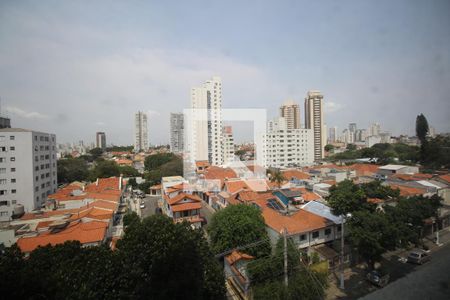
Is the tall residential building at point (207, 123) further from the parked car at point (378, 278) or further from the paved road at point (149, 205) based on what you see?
the parked car at point (378, 278)

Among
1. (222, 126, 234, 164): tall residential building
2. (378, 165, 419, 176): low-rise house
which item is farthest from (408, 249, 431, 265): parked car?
(222, 126, 234, 164): tall residential building

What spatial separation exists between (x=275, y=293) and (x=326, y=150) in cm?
Answer: 4550

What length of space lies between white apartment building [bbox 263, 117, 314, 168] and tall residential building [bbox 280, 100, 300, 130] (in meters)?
8.34

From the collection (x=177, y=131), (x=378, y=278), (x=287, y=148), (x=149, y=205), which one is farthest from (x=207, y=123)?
(x=378, y=278)

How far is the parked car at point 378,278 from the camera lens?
20.3 feet

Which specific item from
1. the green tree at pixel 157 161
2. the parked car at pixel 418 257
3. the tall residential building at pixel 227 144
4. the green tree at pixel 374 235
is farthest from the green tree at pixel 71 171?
the parked car at pixel 418 257

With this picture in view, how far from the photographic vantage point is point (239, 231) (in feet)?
23.4

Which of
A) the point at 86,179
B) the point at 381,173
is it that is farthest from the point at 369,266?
the point at 86,179

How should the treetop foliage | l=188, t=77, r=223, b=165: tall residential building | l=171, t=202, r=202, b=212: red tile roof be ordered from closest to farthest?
the treetop foliage → l=171, t=202, r=202, b=212: red tile roof → l=188, t=77, r=223, b=165: tall residential building

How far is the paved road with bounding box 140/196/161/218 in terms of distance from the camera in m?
14.5

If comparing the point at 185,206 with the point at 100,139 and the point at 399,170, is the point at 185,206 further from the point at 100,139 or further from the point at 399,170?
the point at 100,139

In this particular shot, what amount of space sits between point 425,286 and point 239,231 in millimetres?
4568

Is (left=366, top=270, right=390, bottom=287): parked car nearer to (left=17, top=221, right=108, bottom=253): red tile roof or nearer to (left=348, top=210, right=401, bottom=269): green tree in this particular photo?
(left=348, top=210, right=401, bottom=269): green tree

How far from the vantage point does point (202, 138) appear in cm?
2727
